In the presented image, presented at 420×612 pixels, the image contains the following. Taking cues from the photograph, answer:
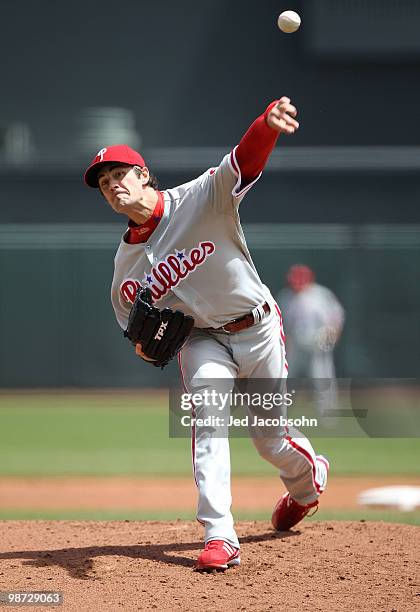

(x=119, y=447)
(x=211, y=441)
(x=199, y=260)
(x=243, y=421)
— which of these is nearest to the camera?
(x=211, y=441)

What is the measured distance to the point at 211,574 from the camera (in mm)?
3277

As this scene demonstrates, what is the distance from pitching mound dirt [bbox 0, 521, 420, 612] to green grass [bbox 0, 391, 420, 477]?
2544 millimetres

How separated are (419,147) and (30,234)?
685cm

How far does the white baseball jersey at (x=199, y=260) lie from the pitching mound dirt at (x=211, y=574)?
0.91 metres

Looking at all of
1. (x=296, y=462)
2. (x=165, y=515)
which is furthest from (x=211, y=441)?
(x=165, y=515)

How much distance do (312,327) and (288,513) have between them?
6091mm

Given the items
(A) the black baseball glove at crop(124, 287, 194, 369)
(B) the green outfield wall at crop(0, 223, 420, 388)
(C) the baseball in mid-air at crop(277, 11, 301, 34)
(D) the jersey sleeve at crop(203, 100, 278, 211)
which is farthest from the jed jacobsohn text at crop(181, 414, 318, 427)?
(B) the green outfield wall at crop(0, 223, 420, 388)

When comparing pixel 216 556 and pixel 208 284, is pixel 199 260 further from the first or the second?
pixel 216 556

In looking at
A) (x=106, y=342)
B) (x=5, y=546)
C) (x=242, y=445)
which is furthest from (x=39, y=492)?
(x=106, y=342)

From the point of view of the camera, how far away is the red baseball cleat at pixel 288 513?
3996 millimetres

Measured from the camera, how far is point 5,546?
3846 mm

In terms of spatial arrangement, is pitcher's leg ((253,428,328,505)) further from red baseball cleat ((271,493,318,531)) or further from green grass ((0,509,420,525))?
green grass ((0,509,420,525))

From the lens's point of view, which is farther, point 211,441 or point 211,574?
point 211,441

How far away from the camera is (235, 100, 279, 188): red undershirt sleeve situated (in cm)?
328
